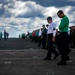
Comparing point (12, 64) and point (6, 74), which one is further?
point (12, 64)

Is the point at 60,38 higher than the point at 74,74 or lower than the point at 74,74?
higher

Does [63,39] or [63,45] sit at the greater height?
[63,39]

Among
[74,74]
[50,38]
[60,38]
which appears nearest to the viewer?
[74,74]

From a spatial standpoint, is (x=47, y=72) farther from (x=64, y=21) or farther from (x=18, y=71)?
(x=64, y=21)

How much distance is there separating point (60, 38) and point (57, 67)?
1.36 meters

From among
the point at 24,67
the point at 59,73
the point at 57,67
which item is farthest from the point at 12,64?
the point at 59,73

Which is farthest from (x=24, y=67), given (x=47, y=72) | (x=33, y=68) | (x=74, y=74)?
(x=74, y=74)

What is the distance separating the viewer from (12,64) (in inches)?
546

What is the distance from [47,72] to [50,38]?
435cm

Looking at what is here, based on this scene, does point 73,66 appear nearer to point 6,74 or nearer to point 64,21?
point 64,21

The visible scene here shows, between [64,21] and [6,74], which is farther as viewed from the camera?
[64,21]

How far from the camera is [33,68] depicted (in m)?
12.6

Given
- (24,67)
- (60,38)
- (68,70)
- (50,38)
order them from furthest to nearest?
1. (50,38)
2. (60,38)
3. (24,67)
4. (68,70)

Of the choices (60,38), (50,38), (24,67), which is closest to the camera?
(24,67)
